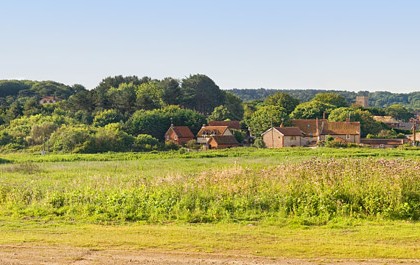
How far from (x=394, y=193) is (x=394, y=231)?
2525mm

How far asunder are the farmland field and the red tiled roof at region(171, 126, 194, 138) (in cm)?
6064

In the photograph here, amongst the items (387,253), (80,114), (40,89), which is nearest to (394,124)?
(80,114)

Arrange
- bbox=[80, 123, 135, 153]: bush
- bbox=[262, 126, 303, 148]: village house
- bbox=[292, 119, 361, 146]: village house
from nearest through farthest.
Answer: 1. bbox=[80, 123, 135, 153]: bush
2. bbox=[262, 126, 303, 148]: village house
3. bbox=[292, 119, 361, 146]: village house

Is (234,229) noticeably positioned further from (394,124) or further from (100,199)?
(394,124)

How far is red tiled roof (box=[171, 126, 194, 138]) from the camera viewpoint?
265 feet

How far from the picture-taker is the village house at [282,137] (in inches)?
3063

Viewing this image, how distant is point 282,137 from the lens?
77438mm

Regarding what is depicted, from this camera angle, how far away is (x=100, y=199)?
653 inches

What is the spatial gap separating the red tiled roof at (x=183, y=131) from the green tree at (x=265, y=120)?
12636 millimetres

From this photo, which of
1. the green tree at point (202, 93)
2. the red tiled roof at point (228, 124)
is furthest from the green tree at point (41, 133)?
the green tree at point (202, 93)

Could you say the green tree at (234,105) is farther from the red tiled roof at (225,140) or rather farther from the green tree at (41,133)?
the green tree at (41,133)

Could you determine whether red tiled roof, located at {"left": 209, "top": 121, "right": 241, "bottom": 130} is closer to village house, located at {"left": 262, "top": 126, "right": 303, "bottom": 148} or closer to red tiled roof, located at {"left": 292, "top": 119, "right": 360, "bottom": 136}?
village house, located at {"left": 262, "top": 126, "right": 303, "bottom": 148}

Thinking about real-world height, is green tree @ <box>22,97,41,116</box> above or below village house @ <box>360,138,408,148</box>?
above

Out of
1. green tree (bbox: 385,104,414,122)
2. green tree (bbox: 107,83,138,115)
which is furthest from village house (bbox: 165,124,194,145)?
green tree (bbox: 385,104,414,122)
